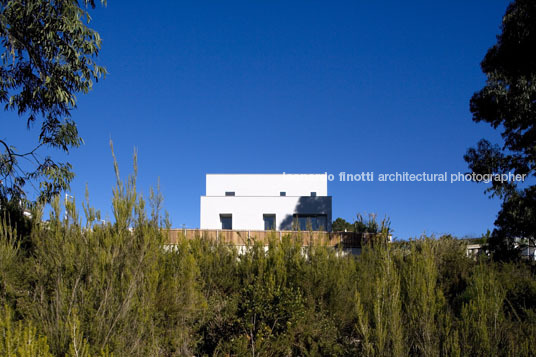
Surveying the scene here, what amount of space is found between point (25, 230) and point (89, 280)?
5180 mm

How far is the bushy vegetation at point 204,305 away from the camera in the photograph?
4047 millimetres

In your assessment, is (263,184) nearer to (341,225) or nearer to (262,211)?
(262,211)

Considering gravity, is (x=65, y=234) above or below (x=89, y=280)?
above

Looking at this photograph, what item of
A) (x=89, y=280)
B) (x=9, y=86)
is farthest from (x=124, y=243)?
(x=9, y=86)

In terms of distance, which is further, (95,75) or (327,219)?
(327,219)

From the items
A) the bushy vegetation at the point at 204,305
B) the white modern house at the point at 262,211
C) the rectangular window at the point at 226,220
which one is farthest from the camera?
the rectangular window at the point at 226,220

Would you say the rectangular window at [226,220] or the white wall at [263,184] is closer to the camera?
the rectangular window at [226,220]

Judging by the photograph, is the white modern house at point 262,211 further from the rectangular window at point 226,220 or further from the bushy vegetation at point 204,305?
the bushy vegetation at point 204,305

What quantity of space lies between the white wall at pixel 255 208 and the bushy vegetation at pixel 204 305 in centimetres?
2224

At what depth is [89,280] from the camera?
4250 millimetres

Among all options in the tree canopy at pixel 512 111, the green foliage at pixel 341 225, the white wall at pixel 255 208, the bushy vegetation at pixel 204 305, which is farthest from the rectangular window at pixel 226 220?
the bushy vegetation at pixel 204 305

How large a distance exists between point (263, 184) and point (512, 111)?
2434cm

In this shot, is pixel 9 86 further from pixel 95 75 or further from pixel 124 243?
pixel 124 243

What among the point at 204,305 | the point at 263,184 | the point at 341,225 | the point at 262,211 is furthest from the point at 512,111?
the point at 341,225
